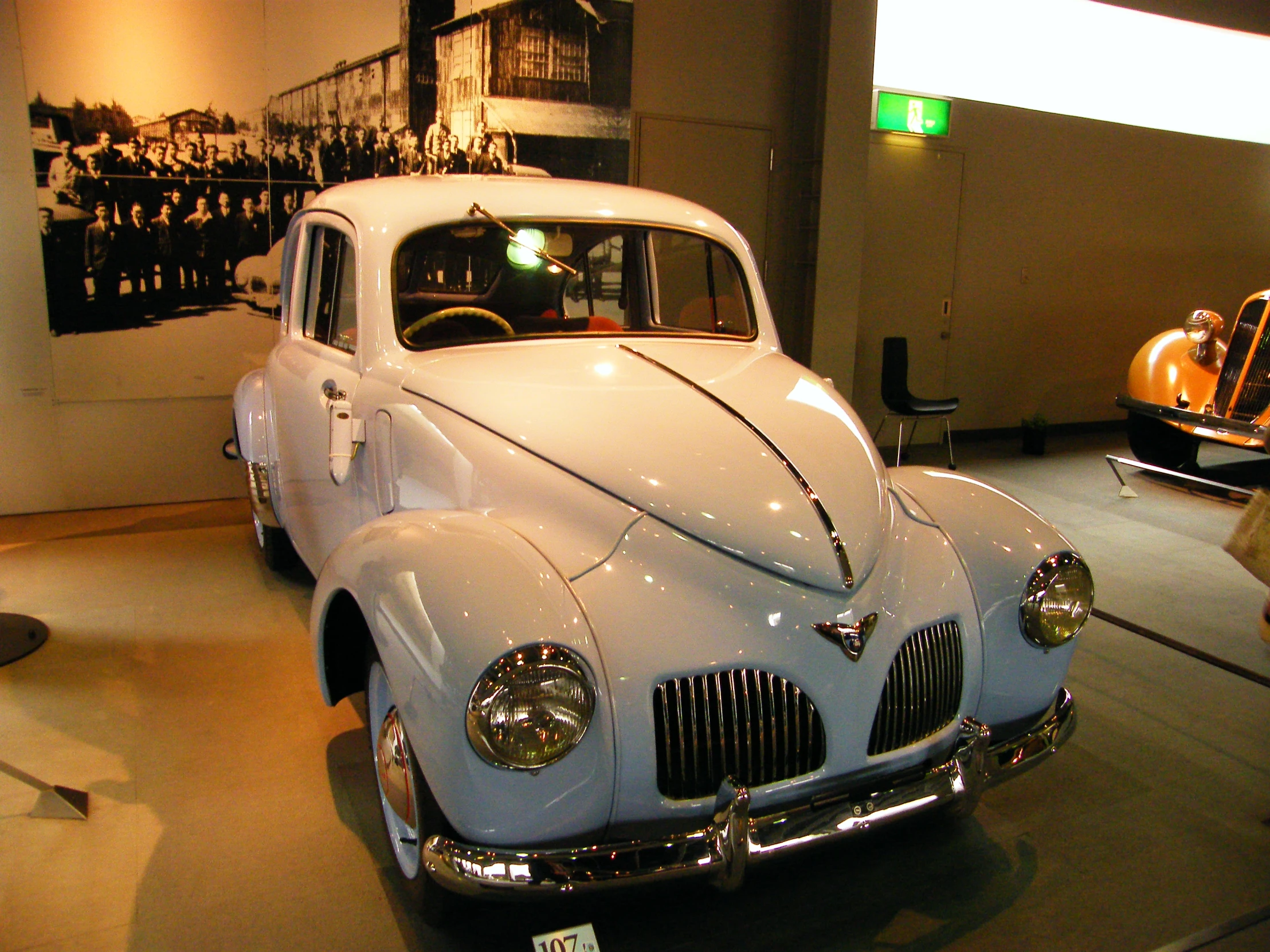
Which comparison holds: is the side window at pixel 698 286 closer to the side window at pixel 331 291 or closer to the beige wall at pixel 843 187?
the side window at pixel 331 291

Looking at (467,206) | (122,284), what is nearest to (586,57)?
(122,284)

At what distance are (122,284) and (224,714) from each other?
10.4ft

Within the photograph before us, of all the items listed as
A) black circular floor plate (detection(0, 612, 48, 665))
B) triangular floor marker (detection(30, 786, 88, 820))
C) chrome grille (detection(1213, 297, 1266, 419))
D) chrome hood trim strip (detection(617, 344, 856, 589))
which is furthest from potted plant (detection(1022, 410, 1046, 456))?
triangular floor marker (detection(30, 786, 88, 820))

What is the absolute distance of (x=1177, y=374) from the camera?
6.43 m

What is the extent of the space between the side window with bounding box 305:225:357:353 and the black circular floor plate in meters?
1.51

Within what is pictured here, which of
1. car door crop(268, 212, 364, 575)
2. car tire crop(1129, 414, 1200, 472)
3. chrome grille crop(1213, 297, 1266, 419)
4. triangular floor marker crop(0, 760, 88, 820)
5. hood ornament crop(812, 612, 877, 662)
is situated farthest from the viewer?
car tire crop(1129, 414, 1200, 472)

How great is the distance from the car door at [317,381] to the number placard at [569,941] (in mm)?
1399

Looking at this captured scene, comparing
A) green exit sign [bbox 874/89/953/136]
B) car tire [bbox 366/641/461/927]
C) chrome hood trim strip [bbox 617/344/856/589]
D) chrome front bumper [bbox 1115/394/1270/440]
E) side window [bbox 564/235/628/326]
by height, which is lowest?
car tire [bbox 366/641/461/927]

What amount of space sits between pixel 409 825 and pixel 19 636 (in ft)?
7.97

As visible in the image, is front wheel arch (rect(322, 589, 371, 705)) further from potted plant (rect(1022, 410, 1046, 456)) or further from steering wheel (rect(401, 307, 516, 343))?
potted plant (rect(1022, 410, 1046, 456))

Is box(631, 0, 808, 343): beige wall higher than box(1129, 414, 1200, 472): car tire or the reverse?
higher

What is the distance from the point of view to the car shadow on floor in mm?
1965

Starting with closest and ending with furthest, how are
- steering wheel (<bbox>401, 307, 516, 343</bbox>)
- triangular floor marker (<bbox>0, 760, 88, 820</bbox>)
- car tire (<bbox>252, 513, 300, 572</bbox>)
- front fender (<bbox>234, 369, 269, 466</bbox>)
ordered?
triangular floor marker (<bbox>0, 760, 88, 820</bbox>) < steering wheel (<bbox>401, 307, 516, 343</bbox>) < front fender (<bbox>234, 369, 269, 466</bbox>) < car tire (<bbox>252, 513, 300, 572</bbox>)

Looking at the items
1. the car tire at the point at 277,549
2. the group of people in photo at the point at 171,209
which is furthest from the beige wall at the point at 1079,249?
the car tire at the point at 277,549
